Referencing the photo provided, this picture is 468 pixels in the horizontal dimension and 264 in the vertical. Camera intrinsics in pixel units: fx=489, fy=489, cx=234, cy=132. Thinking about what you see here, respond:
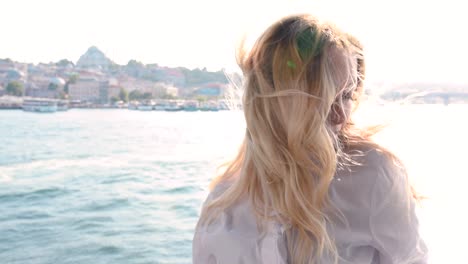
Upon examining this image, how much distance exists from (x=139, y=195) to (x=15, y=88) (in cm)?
2457

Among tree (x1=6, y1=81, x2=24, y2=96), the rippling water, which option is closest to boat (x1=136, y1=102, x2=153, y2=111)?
tree (x1=6, y1=81, x2=24, y2=96)

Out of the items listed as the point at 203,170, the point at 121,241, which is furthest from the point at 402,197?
the point at 203,170

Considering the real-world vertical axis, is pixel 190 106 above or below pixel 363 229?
below

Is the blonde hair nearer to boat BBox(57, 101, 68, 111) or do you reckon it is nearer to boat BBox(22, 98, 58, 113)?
boat BBox(22, 98, 58, 113)

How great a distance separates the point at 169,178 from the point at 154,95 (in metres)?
24.6

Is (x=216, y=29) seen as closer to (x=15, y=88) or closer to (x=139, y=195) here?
(x=139, y=195)

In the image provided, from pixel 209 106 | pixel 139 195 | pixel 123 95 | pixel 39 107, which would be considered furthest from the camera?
pixel 123 95

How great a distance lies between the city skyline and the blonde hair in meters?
0.05

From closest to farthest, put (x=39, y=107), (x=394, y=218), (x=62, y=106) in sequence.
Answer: (x=394, y=218) → (x=39, y=107) → (x=62, y=106)

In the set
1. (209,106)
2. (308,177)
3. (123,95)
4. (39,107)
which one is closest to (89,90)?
(123,95)

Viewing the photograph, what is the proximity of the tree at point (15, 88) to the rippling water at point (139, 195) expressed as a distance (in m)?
20.0

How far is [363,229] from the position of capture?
1.64ft

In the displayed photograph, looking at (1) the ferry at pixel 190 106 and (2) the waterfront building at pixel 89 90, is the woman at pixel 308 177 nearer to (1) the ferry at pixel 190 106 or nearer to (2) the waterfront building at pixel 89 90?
(1) the ferry at pixel 190 106

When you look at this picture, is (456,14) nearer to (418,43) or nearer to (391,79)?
(418,43)
